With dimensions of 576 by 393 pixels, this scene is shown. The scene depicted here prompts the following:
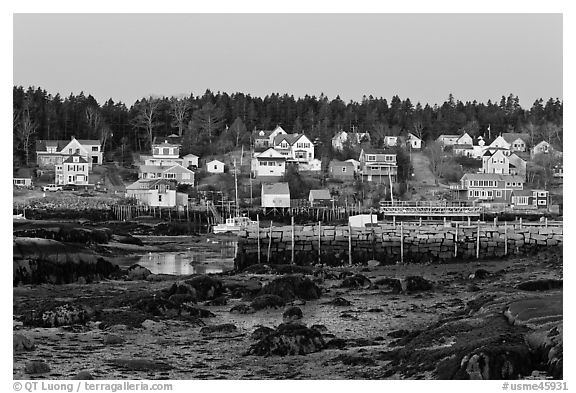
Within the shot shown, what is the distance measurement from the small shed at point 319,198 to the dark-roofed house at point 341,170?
11.2 m

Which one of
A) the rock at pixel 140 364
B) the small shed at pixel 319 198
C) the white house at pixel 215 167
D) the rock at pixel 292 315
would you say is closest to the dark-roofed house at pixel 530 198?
the small shed at pixel 319 198

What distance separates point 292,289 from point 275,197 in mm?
56719

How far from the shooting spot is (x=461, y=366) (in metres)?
13.9

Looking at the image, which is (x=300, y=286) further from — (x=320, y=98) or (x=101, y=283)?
(x=320, y=98)

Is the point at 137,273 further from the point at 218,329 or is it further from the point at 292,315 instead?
the point at 218,329

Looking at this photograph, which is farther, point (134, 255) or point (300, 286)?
point (134, 255)

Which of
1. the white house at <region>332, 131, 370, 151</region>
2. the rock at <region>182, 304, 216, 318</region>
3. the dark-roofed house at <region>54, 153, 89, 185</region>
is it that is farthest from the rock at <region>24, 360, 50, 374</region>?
the white house at <region>332, 131, 370, 151</region>

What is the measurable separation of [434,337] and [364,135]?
99692 mm

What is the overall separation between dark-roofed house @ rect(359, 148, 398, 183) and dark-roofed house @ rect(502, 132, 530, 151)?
77.8 feet

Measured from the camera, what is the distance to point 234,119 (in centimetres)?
12494

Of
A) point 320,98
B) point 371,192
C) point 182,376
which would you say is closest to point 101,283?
point 182,376

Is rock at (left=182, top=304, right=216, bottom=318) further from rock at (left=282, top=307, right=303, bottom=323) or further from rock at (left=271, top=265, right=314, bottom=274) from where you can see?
rock at (left=271, top=265, right=314, bottom=274)

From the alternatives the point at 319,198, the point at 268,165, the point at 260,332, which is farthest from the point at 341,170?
the point at 260,332

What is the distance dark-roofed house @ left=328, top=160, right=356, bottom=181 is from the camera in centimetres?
9744
